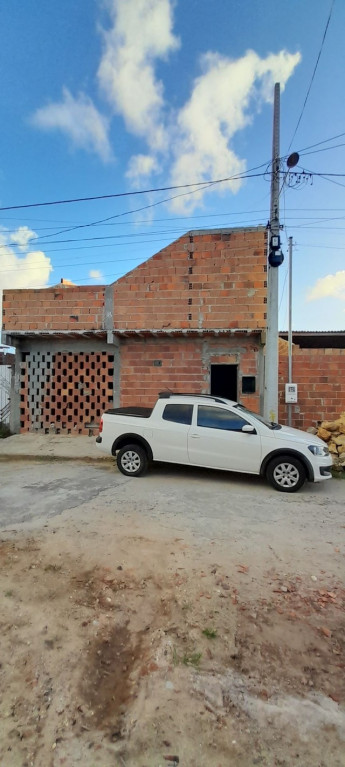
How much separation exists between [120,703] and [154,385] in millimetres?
8125

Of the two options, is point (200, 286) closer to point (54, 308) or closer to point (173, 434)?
point (54, 308)

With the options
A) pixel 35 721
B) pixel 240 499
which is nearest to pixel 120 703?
pixel 35 721

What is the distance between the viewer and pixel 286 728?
1896mm

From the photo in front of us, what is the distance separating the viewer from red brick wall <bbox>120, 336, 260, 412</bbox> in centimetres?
972

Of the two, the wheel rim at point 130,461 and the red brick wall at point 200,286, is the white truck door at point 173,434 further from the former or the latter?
the red brick wall at point 200,286

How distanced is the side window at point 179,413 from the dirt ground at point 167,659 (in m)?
3.08

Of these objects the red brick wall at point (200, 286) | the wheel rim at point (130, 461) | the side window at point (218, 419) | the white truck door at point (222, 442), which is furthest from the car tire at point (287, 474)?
the red brick wall at point (200, 286)

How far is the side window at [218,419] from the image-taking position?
255 inches

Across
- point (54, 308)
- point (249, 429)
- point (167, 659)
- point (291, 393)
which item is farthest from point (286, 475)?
point (54, 308)

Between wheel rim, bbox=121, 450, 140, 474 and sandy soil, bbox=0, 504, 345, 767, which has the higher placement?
wheel rim, bbox=121, 450, 140, 474

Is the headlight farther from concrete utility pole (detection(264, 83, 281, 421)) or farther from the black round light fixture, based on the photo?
the black round light fixture

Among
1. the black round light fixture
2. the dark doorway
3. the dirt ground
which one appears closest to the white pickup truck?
the dirt ground

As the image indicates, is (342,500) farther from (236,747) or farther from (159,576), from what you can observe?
(236,747)

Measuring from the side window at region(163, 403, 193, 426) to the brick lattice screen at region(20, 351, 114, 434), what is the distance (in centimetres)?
375
